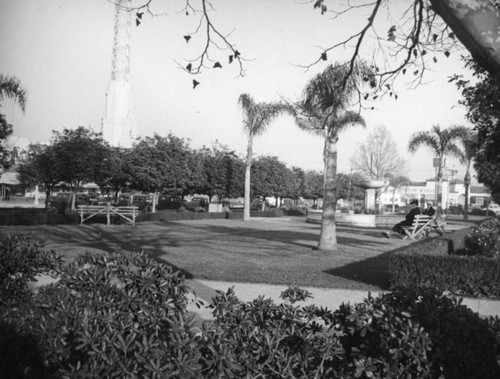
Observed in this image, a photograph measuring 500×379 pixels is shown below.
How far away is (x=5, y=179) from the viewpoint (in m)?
52.9

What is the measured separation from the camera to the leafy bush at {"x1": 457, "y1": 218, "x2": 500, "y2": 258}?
36.3 ft

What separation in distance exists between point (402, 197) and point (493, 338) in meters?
103

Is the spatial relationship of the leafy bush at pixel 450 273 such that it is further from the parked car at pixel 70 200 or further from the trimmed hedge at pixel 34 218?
the parked car at pixel 70 200

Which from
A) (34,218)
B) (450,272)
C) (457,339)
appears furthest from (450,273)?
(34,218)

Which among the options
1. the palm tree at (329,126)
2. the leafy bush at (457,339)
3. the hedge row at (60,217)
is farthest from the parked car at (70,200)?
the leafy bush at (457,339)

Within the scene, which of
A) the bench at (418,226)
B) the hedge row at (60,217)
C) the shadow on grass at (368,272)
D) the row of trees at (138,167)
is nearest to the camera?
the shadow on grass at (368,272)

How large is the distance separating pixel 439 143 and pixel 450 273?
26.8 meters

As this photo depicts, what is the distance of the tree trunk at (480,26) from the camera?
2299 mm

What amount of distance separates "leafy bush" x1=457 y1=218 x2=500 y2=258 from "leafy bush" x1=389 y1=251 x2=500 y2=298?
12.2 feet

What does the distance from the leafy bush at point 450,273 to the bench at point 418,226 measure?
382 inches

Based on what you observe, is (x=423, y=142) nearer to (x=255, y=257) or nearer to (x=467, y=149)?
(x=467, y=149)

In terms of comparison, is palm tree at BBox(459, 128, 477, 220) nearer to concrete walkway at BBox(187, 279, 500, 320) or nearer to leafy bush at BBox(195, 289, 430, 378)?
concrete walkway at BBox(187, 279, 500, 320)

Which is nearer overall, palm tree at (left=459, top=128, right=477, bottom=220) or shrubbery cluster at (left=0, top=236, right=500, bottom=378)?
shrubbery cluster at (left=0, top=236, right=500, bottom=378)

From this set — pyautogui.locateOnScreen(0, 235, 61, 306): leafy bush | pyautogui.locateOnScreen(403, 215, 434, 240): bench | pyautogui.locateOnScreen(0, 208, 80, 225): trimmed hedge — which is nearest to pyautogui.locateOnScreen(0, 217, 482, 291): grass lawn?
pyautogui.locateOnScreen(403, 215, 434, 240): bench
